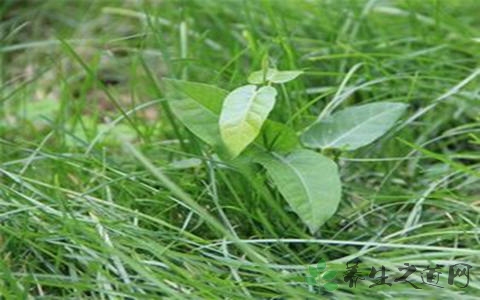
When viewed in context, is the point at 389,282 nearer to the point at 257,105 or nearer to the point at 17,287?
the point at 257,105

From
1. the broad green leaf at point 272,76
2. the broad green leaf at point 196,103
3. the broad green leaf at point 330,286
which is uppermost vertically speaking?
the broad green leaf at point 272,76

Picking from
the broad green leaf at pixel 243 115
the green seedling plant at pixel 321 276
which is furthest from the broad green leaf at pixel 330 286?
the broad green leaf at pixel 243 115

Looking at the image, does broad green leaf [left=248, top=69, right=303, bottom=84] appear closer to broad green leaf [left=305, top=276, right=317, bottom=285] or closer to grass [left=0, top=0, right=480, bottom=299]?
grass [left=0, top=0, right=480, bottom=299]

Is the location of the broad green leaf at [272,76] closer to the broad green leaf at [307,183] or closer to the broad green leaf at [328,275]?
the broad green leaf at [307,183]

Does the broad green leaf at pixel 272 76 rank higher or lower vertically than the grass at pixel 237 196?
higher

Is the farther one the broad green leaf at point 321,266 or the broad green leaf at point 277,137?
the broad green leaf at point 277,137

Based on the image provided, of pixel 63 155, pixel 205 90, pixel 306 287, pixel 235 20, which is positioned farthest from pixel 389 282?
pixel 235 20

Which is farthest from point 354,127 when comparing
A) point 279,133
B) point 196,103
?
point 196,103

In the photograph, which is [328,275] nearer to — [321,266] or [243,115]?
[321,266]

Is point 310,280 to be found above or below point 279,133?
below
